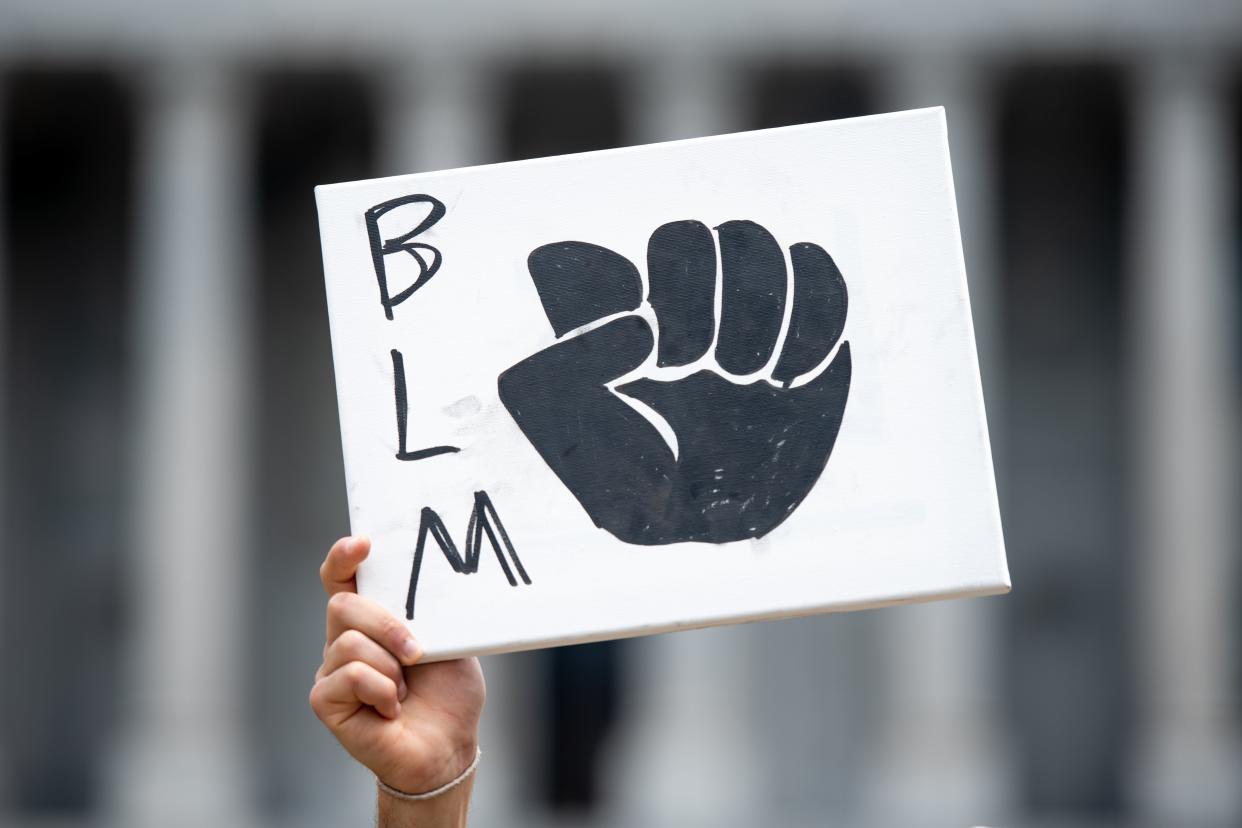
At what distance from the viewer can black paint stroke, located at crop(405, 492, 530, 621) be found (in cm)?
424

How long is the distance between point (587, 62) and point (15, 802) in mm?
16465

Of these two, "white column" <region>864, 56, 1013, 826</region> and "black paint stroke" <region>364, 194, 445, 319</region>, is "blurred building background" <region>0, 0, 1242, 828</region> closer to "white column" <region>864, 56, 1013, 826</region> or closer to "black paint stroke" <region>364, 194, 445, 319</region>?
"white column" <region>864, 56, 1013, 826</region>

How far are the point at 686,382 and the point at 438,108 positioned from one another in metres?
28.5

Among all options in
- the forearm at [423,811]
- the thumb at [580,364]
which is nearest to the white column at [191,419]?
the forearm at [423,811]

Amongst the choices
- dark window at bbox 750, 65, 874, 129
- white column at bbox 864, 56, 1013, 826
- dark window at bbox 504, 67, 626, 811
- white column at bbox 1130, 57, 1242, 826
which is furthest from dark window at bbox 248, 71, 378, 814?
white column at bbox 1130, 57, 1242, 826

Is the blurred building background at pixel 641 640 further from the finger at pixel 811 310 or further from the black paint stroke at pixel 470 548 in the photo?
the black paint stroke at pixel 470 548

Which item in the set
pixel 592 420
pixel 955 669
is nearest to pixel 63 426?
pixel 955 669

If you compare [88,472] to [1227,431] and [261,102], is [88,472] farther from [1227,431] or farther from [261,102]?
[1227,431]

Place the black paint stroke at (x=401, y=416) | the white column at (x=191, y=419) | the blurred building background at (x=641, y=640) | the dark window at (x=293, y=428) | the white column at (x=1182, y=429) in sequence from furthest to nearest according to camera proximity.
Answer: the dark window at (x=293, y=428) → the white column at (x=191, y=419) → the blurred building background at (x=641, y=640) → the white column at (x=1182, y=429) → the black paint stroke at (x=401, y=416)

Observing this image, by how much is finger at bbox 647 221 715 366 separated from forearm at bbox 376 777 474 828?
1.19 meters

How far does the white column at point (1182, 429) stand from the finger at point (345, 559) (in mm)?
27274

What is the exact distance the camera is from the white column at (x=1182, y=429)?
1195 inches

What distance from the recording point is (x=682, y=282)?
14.5 feet

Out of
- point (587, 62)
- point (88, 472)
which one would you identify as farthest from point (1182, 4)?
point (88, 472)
